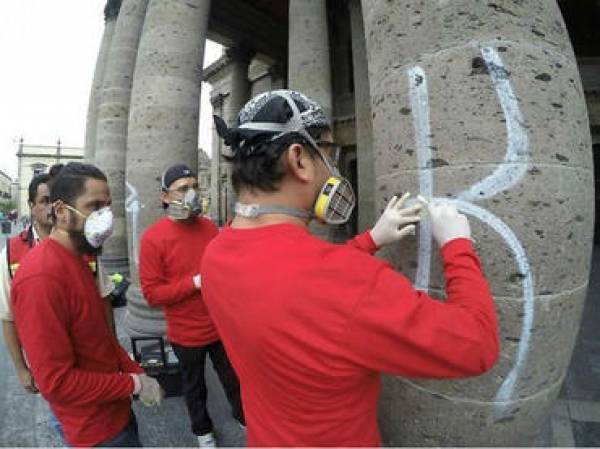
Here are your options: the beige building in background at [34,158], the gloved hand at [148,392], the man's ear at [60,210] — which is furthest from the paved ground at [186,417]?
the beige building in background at [34,158]

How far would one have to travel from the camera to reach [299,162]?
1.17 meters

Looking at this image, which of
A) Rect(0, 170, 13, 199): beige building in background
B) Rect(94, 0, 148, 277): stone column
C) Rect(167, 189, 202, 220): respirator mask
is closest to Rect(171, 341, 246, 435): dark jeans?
Rect(167, 189, 202, 220): respirator mask

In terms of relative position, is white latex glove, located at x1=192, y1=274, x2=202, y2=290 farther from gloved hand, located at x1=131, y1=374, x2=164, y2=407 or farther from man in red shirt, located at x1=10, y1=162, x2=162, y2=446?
gloved hand, located at x1=131, y1=374, x2=164, y2=407

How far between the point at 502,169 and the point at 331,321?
100 centimetres

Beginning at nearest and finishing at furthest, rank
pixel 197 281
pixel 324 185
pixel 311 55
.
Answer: pixel 324 185 → pixel 197 281 → pixel 311 55

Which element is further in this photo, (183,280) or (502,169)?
(183,280)

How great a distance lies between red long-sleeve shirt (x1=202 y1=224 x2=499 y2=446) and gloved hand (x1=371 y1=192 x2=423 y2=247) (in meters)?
0.24

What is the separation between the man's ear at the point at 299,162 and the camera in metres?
1.14

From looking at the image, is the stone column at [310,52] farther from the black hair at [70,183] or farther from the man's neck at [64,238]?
the man's neck at [64,238]

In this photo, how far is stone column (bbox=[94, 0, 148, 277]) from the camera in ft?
28.2

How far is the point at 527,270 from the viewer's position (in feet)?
4.58

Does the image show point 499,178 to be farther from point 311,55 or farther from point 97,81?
point 97,81

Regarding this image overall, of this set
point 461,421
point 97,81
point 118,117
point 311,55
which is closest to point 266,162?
point 461,421

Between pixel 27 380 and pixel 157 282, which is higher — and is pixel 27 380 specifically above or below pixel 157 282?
below
